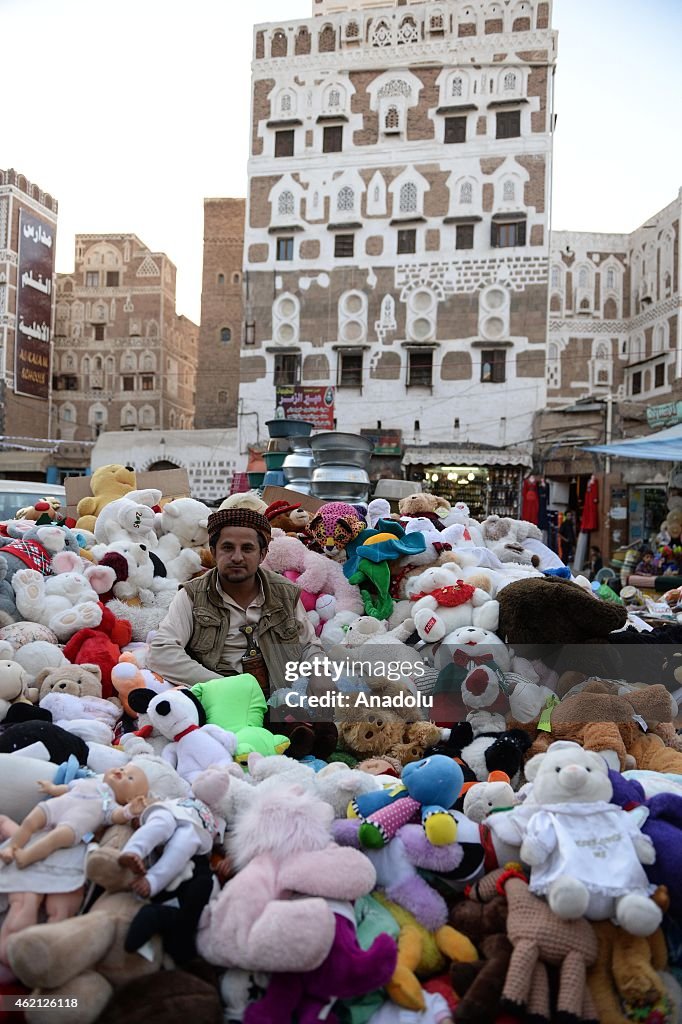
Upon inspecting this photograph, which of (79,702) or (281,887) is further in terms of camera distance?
(79,702)

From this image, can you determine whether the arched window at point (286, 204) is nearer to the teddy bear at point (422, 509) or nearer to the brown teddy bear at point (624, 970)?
the teddy bear at point (422, 509)

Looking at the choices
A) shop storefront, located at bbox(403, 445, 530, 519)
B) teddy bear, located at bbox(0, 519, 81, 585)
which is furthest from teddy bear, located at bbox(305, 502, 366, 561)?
shop storefront, located at bbox(403, 445, 530, 519)

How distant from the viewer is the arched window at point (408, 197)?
2261cm

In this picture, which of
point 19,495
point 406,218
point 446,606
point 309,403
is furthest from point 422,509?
point 406,218

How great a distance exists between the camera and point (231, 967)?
183 cm

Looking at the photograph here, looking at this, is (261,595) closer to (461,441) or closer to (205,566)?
(205,566)

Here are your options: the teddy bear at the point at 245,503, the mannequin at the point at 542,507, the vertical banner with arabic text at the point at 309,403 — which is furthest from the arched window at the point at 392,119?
the teddy bear at the point at 245,503

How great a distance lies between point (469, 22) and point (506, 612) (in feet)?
80.7

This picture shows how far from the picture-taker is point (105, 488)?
594 cm

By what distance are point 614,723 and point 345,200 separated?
22874 mm

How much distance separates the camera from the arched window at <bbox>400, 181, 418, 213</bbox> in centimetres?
2261

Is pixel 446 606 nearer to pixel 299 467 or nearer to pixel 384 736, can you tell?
pixel 384 736

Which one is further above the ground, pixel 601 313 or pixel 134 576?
pixel 601 313

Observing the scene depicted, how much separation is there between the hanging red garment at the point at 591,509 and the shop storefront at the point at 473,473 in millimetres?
3424
